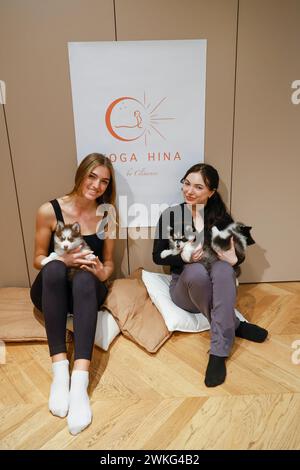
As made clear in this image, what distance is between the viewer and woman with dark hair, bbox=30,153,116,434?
53.2 inches

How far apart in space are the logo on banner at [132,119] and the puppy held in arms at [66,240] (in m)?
0.68

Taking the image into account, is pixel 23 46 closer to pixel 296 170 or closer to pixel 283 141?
pixel 283 141

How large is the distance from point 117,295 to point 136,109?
1146mm

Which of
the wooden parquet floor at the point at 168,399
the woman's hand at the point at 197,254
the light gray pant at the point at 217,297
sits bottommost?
the wooden parquet floor at the point at 168,399

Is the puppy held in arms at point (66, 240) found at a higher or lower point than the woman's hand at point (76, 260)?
higher

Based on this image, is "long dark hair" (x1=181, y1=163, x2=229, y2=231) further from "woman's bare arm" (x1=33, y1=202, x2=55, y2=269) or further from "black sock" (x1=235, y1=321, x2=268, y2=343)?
"woman's bare arm" (x1=33, y1=202, x2=55, y2=269)

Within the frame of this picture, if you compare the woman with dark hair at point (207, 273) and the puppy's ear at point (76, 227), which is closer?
the woman with dark hair at point (207, 273)

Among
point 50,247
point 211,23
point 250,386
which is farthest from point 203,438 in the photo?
point 211,23

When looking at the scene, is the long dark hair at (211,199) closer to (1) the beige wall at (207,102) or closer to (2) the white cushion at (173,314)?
(1) the beige wall at (207,102)

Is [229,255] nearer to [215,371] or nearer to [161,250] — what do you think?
[161,250]

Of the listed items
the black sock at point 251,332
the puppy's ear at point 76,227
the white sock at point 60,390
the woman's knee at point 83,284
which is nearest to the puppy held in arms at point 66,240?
the puppy's ear at point 76,227

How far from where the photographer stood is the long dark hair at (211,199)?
174 centimetres

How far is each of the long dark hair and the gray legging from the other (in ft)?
2.57

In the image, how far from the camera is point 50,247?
1817 mm
